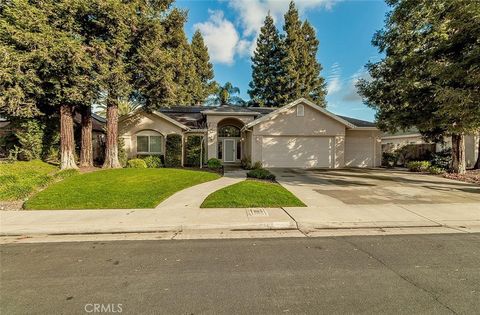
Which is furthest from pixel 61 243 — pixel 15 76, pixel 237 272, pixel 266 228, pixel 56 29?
pixel 56 29

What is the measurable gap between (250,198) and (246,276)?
15.1 feet

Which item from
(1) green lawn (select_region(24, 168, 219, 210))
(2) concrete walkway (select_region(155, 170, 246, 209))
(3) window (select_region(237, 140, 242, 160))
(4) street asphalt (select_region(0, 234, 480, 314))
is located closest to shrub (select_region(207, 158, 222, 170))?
(3) window (select_region(237, 140, 242, 160))

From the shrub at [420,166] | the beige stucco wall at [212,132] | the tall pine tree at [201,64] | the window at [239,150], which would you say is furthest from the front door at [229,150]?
the tall pine tree at [201,64]

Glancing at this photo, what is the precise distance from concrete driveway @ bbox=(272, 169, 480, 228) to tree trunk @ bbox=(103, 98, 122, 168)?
10.8 metres

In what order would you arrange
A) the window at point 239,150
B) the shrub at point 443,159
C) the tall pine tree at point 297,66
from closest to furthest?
the shrub at point 443,159 < the window at point 239,150 < the tall pine tree at point 297,66

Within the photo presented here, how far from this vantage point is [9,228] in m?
5.73

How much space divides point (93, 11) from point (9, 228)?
1203cm

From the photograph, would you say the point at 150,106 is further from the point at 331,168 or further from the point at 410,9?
the point at 410,9

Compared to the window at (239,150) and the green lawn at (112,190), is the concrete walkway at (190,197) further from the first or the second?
the window at (239,150)

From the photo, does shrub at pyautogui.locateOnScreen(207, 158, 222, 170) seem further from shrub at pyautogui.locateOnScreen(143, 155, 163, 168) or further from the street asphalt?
the street asphalt

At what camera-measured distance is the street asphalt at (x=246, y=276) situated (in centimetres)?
299

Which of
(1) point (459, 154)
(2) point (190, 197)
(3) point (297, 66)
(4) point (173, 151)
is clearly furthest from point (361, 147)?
(3) point (297, 66)

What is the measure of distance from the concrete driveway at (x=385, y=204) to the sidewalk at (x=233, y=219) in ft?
0.08

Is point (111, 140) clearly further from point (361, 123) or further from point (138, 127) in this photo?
point (361, 123)
